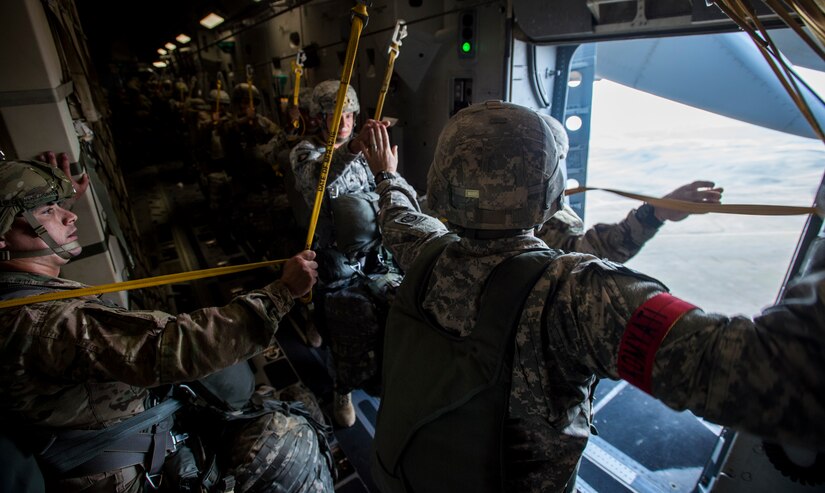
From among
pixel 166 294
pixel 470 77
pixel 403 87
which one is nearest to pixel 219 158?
pixel 166 294

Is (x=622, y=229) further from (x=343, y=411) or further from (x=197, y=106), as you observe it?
(x=197, y=106)

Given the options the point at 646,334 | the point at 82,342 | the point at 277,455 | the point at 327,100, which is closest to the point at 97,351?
the point at 82,342

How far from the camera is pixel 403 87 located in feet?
13.7

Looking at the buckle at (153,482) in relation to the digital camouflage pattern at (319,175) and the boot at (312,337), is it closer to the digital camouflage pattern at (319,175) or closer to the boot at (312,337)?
the digital camouflage pattern at (319,175)

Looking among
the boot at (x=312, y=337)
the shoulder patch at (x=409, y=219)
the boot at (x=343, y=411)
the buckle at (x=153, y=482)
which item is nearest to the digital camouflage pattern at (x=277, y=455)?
the buckle at (x=153, y=482)

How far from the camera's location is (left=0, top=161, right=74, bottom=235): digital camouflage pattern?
1.31 meters

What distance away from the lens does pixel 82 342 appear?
1.20 m

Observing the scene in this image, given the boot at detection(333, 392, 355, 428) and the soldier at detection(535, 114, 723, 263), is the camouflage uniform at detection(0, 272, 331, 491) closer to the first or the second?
the soldier at detection(535, 114, 723, 263)

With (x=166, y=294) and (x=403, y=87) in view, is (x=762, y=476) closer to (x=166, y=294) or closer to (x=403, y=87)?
(x=403, y=87)

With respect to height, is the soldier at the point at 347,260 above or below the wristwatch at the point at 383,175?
below

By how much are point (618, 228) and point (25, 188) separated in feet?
7.97

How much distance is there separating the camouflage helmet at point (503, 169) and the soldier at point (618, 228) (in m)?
0.56

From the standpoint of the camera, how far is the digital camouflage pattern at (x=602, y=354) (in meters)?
0.70

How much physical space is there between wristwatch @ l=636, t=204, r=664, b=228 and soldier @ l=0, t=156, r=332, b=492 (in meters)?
1.54
